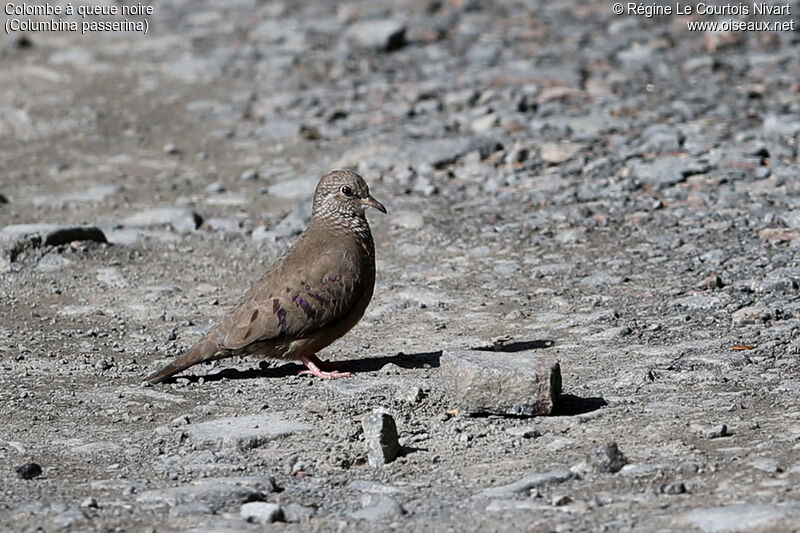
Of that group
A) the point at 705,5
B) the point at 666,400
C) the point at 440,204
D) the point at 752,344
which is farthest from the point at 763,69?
the point at 666,400

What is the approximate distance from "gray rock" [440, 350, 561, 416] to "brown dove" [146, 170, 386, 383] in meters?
1.19

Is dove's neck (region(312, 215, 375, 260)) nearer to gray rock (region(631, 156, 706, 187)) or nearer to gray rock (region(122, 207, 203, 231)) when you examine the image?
gray rock (region(122, 207, 203, 231))

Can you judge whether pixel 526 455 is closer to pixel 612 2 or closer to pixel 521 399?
pixel 521 399

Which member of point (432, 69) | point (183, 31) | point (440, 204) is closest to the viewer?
point (440, 204)

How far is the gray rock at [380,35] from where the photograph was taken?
16094 millimetres

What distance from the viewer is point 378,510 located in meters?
5.47

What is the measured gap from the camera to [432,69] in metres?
15.2

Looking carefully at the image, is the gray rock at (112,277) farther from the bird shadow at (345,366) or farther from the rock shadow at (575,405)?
the rock shadow at (575,405)

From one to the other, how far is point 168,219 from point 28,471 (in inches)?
212

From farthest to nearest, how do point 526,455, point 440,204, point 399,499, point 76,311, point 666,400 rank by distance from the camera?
point 440,204 → point 76,311 → point 666,400 → point 526,455 → point 399,499

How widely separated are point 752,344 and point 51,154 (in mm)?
8565

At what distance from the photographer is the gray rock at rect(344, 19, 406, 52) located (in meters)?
16.1

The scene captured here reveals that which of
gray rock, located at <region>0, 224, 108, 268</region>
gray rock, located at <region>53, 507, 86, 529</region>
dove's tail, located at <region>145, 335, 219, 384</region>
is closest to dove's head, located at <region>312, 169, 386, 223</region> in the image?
dove's tail, located at <region>145, 335, 219, 384</region>

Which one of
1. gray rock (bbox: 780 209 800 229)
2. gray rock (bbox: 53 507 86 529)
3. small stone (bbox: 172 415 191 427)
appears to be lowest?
gray rock (bbox: 53 507 86 529)
